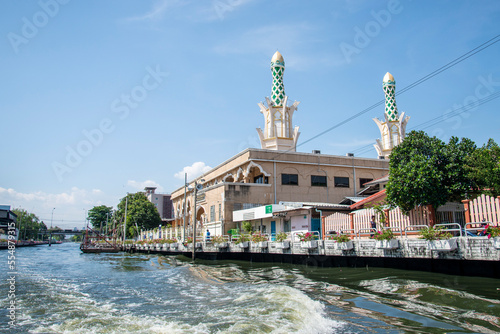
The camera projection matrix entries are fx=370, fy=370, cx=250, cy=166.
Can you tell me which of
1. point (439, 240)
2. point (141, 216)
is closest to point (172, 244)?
point (439, 240)

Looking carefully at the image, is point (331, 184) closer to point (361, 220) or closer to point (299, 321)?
point (361, 220)

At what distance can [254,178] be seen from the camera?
1577 inches

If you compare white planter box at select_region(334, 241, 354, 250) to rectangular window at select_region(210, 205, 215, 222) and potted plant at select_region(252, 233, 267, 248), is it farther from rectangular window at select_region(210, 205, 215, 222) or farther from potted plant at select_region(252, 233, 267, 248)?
rectangular window at select_region(210, 205, 215, 222)

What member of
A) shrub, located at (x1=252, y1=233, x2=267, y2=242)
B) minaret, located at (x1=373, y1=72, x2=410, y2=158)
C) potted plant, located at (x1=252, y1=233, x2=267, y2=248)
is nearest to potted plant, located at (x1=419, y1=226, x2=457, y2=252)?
potted plant, located at (x1=252, y1=233, x2=267, y2=248)

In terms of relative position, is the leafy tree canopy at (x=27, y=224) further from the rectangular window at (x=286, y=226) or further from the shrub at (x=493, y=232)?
the shrub at (x=493, y=232)

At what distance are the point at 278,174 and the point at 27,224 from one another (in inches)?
4147

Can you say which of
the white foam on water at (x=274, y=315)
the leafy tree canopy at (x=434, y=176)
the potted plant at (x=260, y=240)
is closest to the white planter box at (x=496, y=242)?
the leafy tree canopy at (x=434, y=176)

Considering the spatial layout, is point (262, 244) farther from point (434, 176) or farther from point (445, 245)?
point (445, 245)

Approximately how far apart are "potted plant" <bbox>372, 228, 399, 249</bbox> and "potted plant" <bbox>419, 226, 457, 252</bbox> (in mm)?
1316

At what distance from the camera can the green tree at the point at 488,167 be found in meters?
13.8

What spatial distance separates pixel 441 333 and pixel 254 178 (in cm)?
3314

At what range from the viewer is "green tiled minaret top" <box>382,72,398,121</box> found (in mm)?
44938

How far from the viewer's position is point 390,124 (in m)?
44.6

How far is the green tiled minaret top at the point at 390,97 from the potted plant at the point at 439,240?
3390cm
